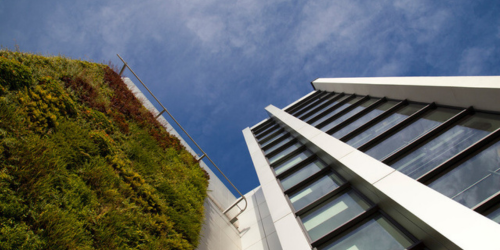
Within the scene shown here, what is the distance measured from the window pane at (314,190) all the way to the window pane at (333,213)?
538 millimetres

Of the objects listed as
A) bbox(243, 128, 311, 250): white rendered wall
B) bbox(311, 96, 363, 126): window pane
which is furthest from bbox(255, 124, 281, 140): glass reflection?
bbox(243, 128, 311, 250): white rendered wall

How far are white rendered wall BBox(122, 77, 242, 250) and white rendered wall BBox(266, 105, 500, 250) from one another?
5437 millimetres

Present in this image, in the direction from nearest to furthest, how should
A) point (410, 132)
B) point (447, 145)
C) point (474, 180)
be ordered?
point (474, 180) < point (447, 145) < point (410, 132)

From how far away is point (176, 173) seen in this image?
10.5 m

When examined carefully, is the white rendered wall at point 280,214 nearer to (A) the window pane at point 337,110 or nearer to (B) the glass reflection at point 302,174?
(B) the glass reflection at point 302,174

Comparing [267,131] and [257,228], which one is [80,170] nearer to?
[257,228]

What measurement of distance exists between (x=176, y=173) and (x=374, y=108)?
859 centimetres

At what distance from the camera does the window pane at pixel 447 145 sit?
6543 mm

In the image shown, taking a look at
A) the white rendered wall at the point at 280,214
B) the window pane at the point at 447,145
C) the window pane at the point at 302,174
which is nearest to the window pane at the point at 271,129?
the white rendered wall at the point at 280,214

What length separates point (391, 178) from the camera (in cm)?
661

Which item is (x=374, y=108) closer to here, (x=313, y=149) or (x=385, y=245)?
(x=313, y=149)

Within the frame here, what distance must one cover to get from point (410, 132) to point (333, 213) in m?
3.54

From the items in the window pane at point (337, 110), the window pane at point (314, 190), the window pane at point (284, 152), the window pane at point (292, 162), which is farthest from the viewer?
the window pane at point (337, 110)

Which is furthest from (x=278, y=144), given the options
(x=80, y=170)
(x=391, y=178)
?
(x=80, y=170)
